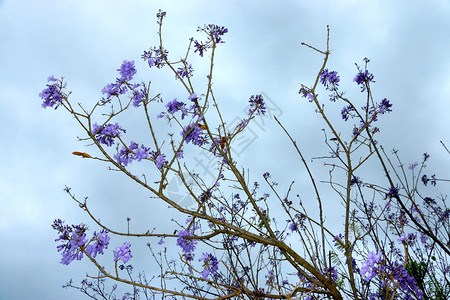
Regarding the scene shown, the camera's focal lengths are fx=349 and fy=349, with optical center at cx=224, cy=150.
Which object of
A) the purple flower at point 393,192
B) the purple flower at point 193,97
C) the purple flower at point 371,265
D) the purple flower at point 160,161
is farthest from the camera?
the purple flower at point 393,192

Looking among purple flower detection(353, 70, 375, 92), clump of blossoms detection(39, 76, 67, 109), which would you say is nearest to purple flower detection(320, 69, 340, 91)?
purple flower detection(353, 70, 375, 92)

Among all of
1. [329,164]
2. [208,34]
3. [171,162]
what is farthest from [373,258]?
[208,34]

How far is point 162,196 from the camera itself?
8.06 feet

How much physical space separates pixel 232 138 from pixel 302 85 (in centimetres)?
86

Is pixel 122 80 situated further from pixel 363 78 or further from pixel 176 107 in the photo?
pixel 363 78

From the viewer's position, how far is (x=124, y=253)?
2.09 meters

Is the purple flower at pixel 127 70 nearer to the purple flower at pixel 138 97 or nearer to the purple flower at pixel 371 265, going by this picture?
the purple flower at pixel 138 97

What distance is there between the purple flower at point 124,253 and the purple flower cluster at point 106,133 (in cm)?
109

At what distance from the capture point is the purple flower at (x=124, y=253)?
2.07 metres

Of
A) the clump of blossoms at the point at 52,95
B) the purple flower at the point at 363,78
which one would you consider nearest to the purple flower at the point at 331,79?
the purple flower at the point at 363,78

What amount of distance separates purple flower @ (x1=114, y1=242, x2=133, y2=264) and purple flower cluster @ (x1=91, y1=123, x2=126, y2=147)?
1.09 metres

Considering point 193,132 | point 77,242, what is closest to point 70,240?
point 77,242

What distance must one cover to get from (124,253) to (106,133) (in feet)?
3.78

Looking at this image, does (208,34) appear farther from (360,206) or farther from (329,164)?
(360,206)
